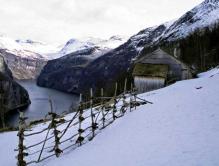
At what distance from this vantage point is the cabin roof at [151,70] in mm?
51741

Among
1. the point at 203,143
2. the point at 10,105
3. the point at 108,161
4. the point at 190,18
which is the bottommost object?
the point at 10,105

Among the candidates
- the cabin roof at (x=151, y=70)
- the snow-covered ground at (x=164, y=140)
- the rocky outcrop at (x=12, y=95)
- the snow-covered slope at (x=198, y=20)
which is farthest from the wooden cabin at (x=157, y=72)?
the snow-covered slope at (x=198, y=20)

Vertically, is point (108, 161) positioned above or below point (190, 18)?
below

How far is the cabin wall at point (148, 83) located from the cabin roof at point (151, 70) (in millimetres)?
608

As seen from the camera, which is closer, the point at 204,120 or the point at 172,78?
the point at 204,120

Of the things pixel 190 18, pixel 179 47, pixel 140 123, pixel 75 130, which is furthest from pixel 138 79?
pixel 190 18

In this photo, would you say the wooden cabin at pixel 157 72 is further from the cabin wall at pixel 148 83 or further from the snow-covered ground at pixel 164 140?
the snow-covered ground at pixel 164 140

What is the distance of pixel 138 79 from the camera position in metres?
53.2

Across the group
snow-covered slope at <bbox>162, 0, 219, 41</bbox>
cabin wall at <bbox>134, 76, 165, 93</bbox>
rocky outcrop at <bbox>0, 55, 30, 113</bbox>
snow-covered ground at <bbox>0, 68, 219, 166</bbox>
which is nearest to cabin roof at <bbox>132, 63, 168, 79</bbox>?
cabin wall at <bbox>134, 76, 165, 93</bbox>

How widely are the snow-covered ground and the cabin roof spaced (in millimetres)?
31884

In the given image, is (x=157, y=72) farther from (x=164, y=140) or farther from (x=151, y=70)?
(x=164, y=140)

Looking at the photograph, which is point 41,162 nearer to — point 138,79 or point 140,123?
point 140,123

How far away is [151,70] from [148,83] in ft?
7.47

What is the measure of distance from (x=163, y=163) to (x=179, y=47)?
116020mm
